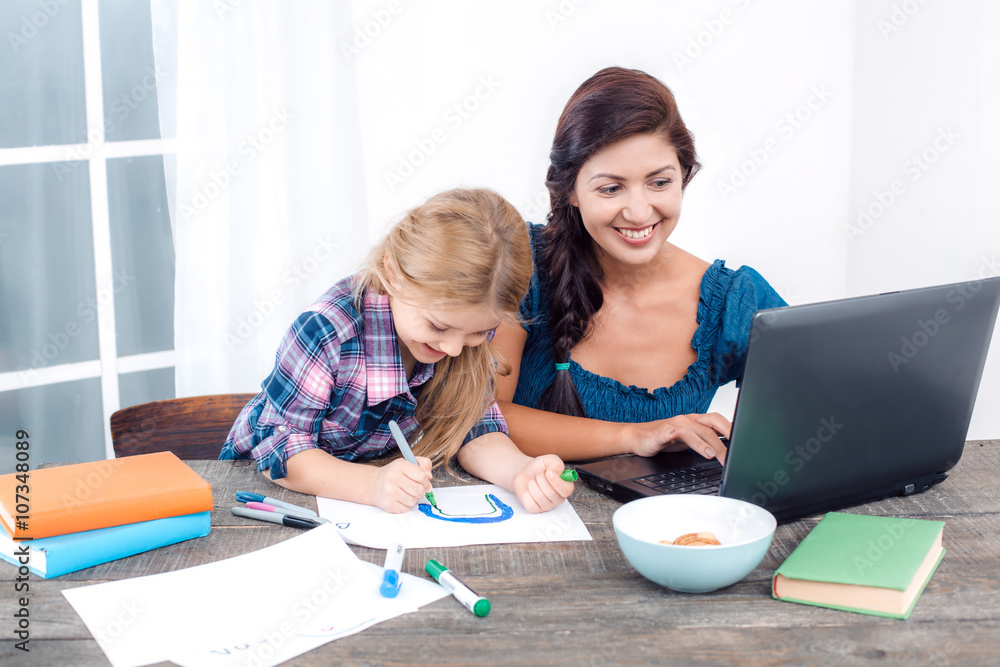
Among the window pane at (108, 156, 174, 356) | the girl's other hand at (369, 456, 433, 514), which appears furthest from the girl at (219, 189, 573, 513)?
the window pane at (108, 156, 174, 356)

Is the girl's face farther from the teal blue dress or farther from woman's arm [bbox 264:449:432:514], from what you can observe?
the teal blue dress

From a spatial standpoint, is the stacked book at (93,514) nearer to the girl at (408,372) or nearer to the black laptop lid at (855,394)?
the girl at (408,372)

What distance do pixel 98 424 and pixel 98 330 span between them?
267 mm

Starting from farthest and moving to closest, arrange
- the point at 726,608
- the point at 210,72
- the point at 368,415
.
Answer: the point at 210,72
the point at 368,415
the point at 726,608

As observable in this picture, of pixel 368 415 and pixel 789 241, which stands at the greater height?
pixel 789 241

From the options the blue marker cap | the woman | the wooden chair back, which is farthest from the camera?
the wooden chair back

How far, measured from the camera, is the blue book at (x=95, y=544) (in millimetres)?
938

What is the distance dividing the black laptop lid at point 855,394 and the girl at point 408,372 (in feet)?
0.90

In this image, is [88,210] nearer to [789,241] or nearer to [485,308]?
[485,308]

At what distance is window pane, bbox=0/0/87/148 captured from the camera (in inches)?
86.5

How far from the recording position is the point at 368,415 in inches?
52.8

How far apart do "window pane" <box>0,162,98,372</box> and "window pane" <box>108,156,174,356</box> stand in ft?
0.22

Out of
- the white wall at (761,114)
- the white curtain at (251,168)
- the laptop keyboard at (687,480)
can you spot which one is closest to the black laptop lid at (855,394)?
the laptop keyboard at (687,480)

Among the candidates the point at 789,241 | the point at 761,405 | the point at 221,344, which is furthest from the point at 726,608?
the point at 789,241
